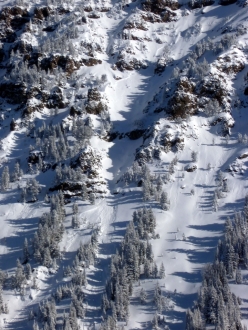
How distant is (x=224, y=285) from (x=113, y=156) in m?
63.0

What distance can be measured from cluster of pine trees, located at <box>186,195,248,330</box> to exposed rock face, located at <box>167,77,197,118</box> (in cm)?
4868

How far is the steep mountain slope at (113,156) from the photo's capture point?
92.1 metres

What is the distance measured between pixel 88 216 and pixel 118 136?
125 ft

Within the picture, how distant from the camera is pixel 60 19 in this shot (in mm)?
197375

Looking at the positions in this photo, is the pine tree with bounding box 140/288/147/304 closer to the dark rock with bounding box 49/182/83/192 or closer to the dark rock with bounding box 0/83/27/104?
the dark rock with bounding box 49/182/83/192

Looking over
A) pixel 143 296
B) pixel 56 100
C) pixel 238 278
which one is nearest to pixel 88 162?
pixel 56 100

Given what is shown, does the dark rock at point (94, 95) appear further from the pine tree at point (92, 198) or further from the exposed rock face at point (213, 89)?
the pine tree at point (92, 198)

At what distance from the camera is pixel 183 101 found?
467 feet

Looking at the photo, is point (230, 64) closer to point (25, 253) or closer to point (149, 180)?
point (149, 180)

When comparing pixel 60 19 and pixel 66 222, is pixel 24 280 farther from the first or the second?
pixel 60 19

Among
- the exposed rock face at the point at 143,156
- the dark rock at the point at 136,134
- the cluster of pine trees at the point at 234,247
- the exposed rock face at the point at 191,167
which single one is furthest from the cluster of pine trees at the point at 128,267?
the dark rock at the point at 136,134

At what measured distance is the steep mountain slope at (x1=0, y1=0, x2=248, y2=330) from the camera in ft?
302

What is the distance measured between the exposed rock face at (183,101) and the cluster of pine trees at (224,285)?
48676 mm

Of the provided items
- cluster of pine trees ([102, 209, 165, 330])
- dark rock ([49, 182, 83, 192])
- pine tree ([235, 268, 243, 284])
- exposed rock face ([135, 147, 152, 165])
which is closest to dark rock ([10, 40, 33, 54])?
exposed rock face ([135, 147, 152, 165])
